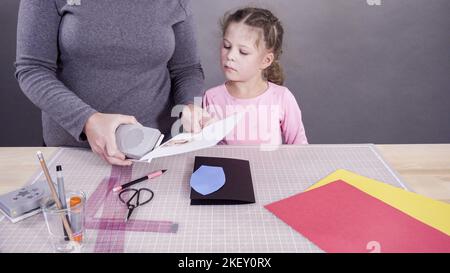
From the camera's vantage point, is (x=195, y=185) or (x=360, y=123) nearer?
(x=195, y=185)

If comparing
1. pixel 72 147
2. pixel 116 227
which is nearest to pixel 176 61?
pixel 72 147

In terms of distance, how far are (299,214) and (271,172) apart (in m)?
0.21

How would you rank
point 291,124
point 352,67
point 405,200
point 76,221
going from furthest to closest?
1. point 352,67
2. point 291,124
3. point 405,200
4. point 76,221

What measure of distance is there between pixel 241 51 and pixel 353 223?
34.1 inches

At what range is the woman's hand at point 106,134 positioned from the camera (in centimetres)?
93

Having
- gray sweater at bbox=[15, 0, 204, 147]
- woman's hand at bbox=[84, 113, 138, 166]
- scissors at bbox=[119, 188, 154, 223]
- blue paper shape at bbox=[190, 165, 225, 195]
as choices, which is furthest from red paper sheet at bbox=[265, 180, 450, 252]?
gray sweater at bbox=[15, 0, 204, 147]

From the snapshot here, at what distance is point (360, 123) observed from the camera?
2113mm

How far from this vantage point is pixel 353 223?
2.52 ft

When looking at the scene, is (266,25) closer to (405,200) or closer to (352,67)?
(352,67)

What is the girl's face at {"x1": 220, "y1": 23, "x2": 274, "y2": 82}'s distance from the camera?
147 centimetres

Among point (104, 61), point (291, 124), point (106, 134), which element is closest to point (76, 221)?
point (106, 134)

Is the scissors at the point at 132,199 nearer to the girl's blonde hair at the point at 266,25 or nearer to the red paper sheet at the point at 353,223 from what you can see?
the red paper sheet at the point at 353,223
